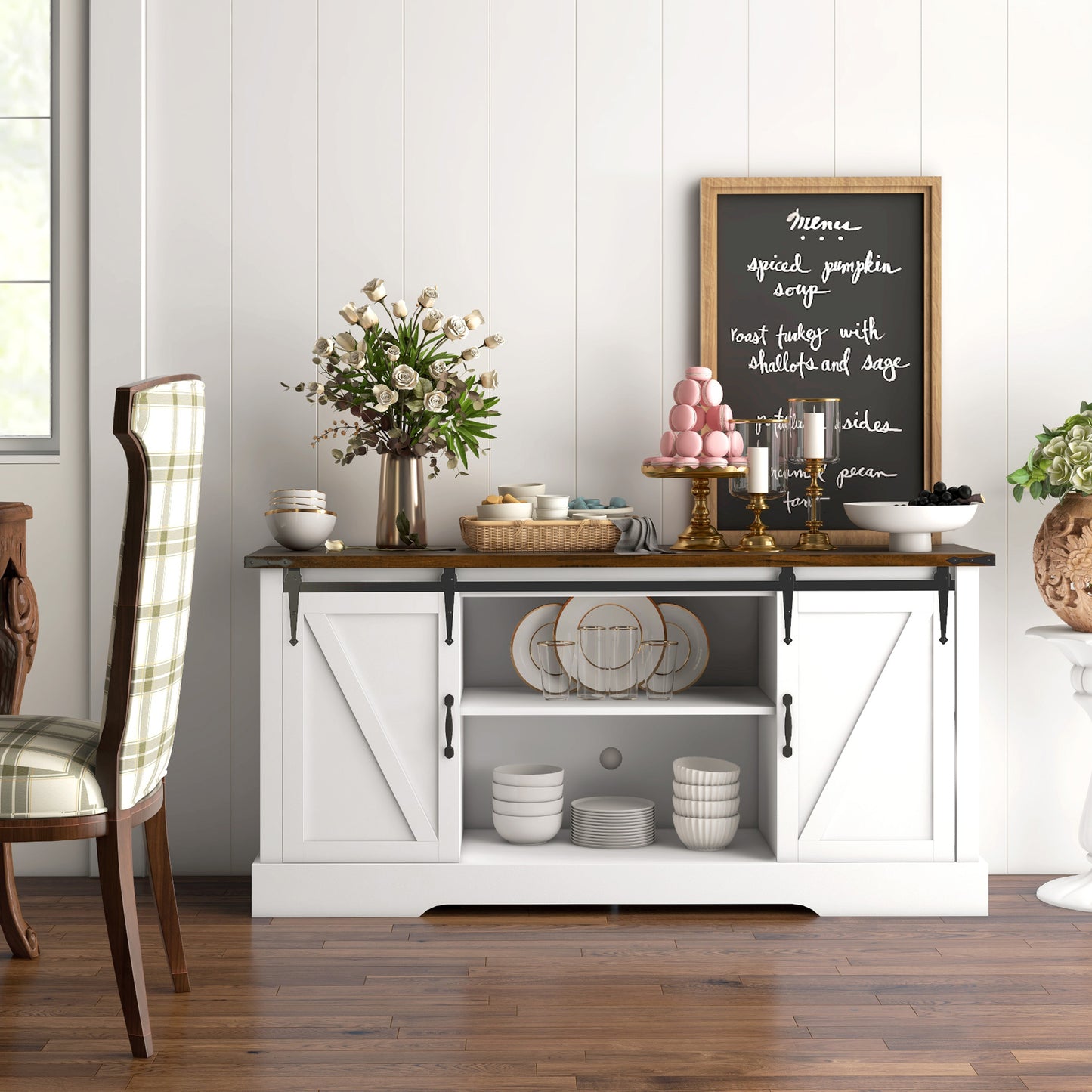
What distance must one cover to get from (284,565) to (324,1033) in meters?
1.08

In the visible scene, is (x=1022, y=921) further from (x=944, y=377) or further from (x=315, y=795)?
(x=315, y=795)

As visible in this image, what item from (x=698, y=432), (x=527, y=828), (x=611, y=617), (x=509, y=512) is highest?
(x=698, y=432)

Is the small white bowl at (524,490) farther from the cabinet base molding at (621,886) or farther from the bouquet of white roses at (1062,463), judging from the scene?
the bouquet of white roses at (1062,463)

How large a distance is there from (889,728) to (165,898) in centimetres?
171

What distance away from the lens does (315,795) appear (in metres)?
2.80

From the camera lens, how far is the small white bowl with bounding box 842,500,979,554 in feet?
9.20

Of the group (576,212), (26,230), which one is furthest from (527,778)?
(26,230)

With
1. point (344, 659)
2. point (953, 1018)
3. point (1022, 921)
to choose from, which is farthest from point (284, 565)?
point (1022, 921)

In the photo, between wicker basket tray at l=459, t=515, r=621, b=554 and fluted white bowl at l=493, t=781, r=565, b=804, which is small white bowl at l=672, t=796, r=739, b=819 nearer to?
fluted white bowl at l=493, t=781, r=565, b=804

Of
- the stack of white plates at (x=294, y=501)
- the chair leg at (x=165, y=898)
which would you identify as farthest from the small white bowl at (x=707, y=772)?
the chair leg at (x=165, y=898)

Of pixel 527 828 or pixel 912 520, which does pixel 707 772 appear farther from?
pixel 912 520

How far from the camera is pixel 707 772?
2895 mm

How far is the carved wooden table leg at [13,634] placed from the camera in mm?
2432

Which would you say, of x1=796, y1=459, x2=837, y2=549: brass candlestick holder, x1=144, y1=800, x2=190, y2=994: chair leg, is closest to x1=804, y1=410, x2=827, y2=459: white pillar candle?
x1=796, y1=459, x2=837, y2=549: brass candlestick holder
